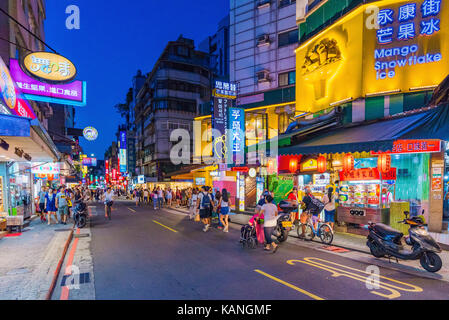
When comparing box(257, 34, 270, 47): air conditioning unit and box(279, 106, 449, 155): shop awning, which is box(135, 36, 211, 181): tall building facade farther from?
box(279, 106, 449, 155): shop awning

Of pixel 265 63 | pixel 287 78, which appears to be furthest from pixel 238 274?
pixel 265 63

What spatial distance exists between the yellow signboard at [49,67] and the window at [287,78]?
1557 cm

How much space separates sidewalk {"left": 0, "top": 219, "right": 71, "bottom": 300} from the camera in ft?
17.4

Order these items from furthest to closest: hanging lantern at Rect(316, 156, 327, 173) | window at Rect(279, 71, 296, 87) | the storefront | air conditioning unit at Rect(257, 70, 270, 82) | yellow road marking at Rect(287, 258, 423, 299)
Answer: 1. air conditioning unit at Rect(257, 70, 270, 82)
2. window at Rect(279, 71, 296, 87)
3. hanging lantern at Rect(316, 156, 327, 173)
4. the storefront
5. yellow road marking at Rect(287, 258, 423, 299)

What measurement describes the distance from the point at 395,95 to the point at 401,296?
373 inches

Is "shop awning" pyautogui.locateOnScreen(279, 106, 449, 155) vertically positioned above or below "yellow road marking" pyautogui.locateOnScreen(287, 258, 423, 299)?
above

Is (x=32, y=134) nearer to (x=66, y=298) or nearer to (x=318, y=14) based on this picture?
(x=66, y=298)

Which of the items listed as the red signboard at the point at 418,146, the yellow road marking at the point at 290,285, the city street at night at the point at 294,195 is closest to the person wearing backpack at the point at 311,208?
the city street at night at the point at 294,195

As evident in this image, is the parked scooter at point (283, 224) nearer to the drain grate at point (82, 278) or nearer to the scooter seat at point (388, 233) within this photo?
the scooter seat at point (388, 233)

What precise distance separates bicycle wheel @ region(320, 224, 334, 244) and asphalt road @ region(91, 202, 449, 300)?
0.93 metres

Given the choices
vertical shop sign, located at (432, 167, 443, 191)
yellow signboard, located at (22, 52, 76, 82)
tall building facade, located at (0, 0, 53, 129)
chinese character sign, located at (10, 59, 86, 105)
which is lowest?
vertical shop sign, located at (432, 167, 443, 191)

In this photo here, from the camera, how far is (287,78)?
22.1 m

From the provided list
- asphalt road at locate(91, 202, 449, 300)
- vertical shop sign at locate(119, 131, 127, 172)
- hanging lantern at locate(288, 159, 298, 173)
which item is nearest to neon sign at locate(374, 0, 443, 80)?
hanging lantern at locate(288, 159, 298, 173)

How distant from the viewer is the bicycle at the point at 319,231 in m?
9.54
